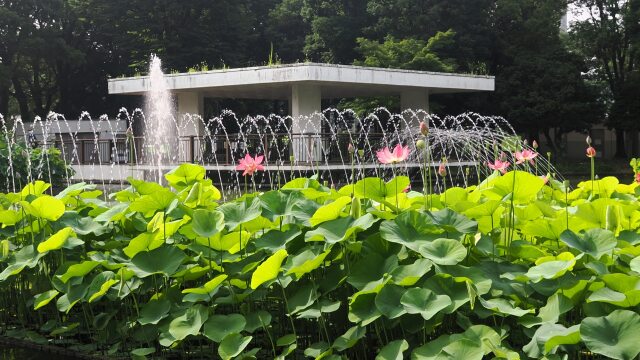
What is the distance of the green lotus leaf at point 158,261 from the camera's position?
11.0 feet

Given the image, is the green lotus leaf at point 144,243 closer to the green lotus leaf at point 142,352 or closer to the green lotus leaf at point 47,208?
the green lotus leaf at point 142,352

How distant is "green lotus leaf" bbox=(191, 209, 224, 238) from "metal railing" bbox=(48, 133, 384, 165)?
1427 cm

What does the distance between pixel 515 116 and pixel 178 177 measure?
2799 centimetres

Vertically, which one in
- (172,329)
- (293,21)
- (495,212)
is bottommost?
(172,329)

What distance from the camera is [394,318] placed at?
2906mm

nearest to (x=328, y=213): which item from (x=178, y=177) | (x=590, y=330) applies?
(x=590, y=330)

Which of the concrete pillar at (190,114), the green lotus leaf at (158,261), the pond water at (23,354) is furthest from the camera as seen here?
the concrete pillar at (190,114)

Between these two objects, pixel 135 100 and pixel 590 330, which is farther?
pixel 135 100

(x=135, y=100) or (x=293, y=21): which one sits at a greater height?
(x=293, y=21)

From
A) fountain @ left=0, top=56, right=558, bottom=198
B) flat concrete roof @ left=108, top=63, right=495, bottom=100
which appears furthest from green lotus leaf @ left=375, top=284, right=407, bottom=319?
flat concrete roof @ left=108, top=63, right=495, bottom=100

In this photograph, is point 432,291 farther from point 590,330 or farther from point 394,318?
point 590,330

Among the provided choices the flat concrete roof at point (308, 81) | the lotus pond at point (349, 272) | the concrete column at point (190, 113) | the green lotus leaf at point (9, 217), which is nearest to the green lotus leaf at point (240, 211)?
the lotus pond at point (349, 272)

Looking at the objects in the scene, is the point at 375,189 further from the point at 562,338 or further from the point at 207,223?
the point at 562,338

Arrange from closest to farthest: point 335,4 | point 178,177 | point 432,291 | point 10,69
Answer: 1. point 432,291
2. point 178,177
3. point 10,69
4. point 335,4
